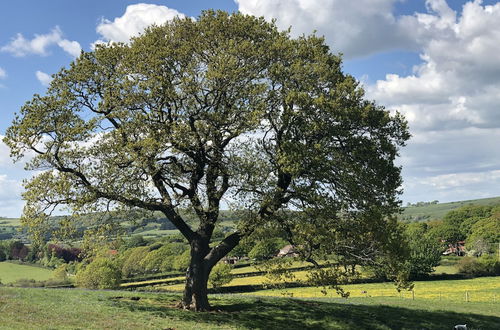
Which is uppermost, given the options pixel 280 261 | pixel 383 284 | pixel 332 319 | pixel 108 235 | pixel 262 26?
pixel 262 26

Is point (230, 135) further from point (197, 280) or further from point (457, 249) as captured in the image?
point (457, 249)

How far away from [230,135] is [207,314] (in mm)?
12043

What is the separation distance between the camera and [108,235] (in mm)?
26516

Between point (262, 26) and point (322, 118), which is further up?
point (262, 26)

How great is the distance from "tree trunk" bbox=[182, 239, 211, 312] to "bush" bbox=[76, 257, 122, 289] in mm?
71828

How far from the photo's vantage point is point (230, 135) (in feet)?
85.9

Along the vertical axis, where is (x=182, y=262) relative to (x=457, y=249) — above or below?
below

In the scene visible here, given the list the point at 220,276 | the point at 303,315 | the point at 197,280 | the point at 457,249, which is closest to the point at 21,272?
the point at 220,276

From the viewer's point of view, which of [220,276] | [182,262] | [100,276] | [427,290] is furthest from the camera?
[182,262]

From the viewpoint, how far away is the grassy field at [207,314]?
22.4 m

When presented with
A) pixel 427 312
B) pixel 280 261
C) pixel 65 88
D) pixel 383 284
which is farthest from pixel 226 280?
pixel 65 88

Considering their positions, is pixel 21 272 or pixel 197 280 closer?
pixel 197 280

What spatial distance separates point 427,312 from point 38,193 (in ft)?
106

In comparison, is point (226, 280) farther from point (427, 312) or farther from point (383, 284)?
point (427, 312)
